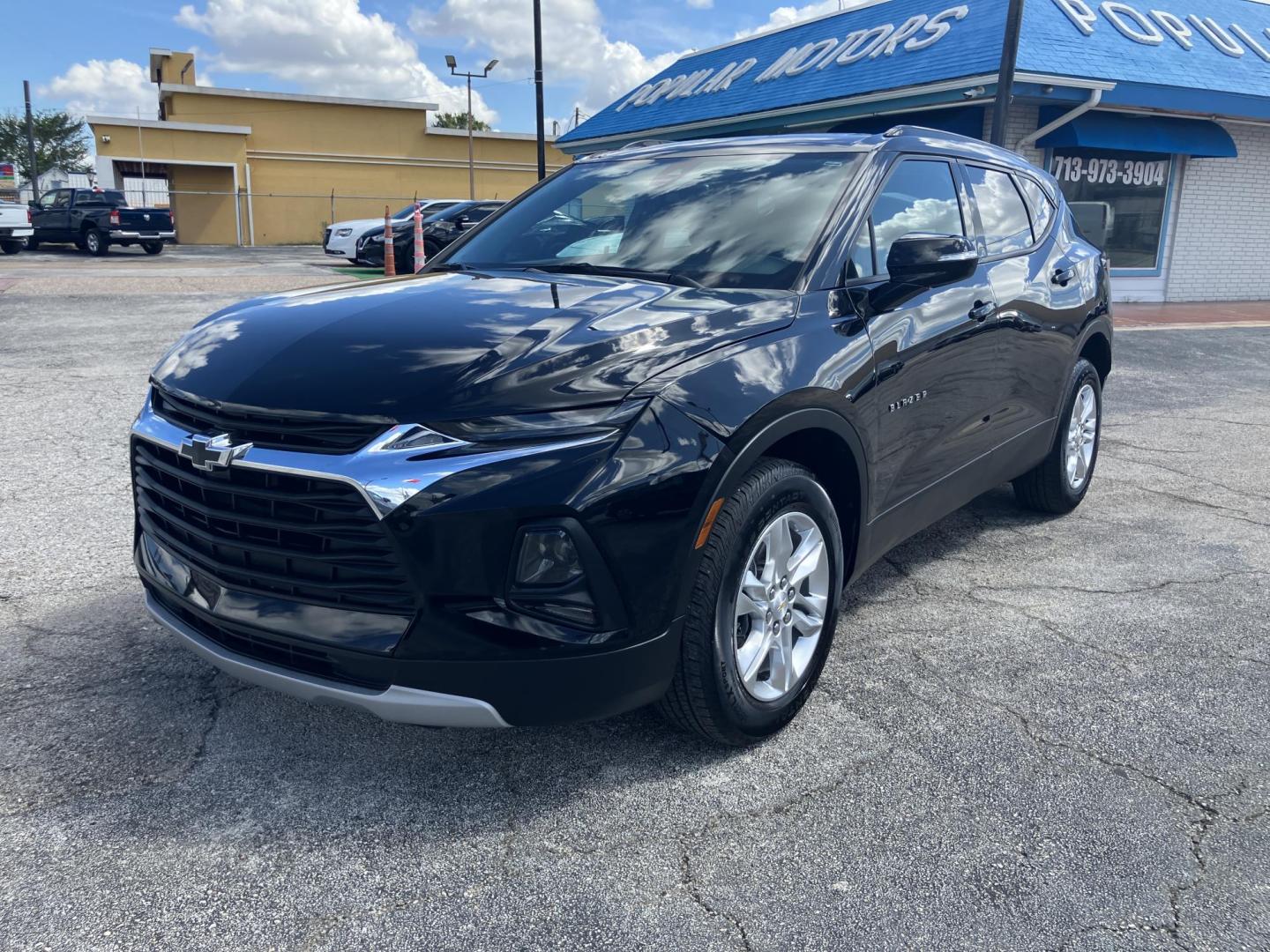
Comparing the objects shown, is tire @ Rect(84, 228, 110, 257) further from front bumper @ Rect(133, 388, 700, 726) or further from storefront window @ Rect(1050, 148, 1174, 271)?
front bumper @ Rect(133, 388, 700, 726)

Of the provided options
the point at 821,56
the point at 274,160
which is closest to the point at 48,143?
the point at 274,160

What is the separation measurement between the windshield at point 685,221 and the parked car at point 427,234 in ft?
52.1

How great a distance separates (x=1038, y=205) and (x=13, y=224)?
2741 centimetres

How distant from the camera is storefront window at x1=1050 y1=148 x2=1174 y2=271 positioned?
54.5 ft

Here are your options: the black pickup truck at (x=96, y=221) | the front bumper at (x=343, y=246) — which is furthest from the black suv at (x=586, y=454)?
the black pickup truck at (x=96, y=221)

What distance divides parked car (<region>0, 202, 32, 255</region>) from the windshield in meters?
26.4

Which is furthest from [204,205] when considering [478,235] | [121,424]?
[478,235]

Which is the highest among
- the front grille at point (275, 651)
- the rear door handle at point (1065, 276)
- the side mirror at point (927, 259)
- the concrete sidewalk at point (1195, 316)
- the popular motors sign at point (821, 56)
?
the popular motors sign at point (821, 56)

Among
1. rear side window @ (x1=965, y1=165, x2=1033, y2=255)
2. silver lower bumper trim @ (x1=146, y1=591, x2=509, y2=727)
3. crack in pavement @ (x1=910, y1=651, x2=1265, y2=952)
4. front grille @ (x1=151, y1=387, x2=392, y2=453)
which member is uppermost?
rear side window @ (x1=965, y1=165, x2=1033, y2=255)

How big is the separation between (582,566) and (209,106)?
136 ft

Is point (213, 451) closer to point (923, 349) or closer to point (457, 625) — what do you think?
point (457, 625)

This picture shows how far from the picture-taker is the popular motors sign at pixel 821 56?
1648 centimetres

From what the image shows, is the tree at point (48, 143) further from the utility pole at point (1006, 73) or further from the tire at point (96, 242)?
the utility pole at point (1006, 73)

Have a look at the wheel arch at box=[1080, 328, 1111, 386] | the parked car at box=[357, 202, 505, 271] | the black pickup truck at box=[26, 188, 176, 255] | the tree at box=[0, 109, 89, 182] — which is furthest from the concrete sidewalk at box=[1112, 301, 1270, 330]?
the tree at box=[0, 109, 89, 182]
